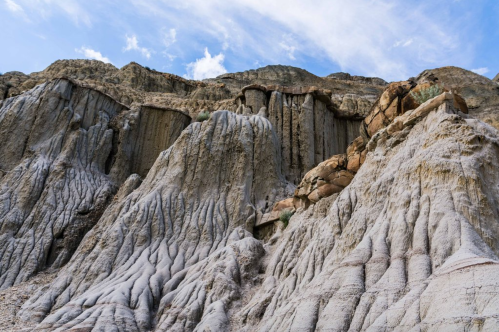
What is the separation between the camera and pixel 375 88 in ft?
224

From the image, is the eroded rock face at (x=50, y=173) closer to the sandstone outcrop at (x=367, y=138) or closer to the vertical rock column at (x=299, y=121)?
the vertical rock column at (x=299, y=121)

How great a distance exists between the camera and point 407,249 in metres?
11.8

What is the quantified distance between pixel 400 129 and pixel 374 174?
6.85ft

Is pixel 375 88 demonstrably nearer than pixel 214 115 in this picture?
No

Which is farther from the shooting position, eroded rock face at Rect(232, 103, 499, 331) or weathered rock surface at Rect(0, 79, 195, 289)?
weathered rock surface at Rect(0, 79, 195, 289)

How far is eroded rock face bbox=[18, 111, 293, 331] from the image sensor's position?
55.7 feet

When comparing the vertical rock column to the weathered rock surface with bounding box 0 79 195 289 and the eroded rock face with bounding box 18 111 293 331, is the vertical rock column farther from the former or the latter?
the weathered rock surface with bounding box 0 79 195 289

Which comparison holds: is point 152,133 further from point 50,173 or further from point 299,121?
point 299,121

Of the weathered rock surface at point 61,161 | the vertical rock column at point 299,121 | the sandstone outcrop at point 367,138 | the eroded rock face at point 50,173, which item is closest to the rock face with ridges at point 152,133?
the weathered rock surface at point 61,161

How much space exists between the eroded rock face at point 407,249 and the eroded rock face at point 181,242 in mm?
2066

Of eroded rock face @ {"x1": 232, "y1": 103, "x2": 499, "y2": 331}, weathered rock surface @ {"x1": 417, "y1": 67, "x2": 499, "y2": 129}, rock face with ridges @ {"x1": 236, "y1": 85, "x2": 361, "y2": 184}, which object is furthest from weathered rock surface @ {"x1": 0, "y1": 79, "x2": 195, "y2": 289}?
weathered rock surface @ {"x1": 417, "y1": 67, "x2": 499, "y2": 129}

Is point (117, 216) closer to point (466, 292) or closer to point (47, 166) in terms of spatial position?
point (47, 166)

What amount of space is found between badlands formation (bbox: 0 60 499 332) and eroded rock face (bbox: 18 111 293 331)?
0.25ft

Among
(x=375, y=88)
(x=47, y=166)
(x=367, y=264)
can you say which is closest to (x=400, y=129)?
(x=367, y=264)
